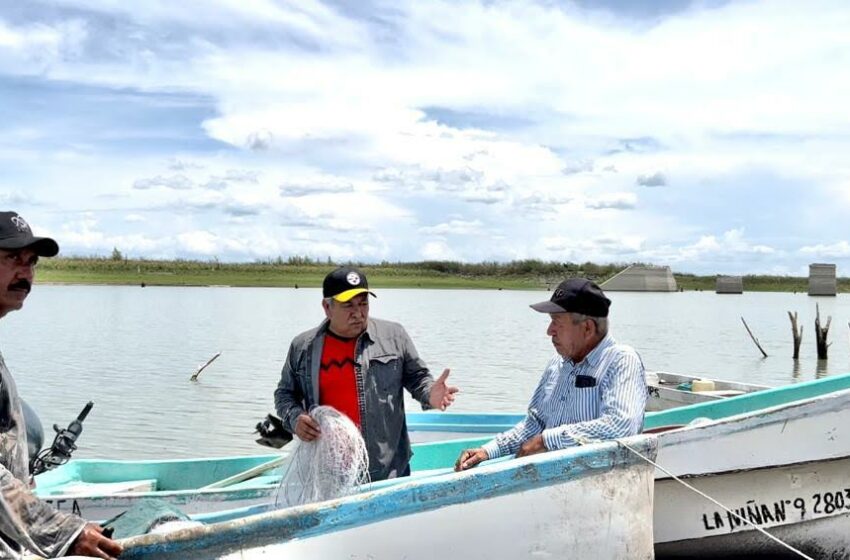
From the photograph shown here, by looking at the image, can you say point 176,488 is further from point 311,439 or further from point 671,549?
point 671,549

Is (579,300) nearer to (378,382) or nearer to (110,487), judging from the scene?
(378,382)

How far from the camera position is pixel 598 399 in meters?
4.66

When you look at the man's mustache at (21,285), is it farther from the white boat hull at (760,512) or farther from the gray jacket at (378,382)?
the white boat hull at (760,512)

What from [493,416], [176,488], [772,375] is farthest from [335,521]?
[772,375]

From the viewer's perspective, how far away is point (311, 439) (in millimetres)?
5012

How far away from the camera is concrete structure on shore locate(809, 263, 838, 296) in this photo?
327ft

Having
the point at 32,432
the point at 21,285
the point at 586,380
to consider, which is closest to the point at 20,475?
the point at 21,285

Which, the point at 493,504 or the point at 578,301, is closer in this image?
the point at 493,504

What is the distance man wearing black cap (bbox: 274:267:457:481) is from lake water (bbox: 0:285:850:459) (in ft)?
31.8

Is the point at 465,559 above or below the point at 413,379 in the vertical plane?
below

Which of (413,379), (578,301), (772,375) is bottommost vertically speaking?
(772,375)

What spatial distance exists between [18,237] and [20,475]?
0.89 metres

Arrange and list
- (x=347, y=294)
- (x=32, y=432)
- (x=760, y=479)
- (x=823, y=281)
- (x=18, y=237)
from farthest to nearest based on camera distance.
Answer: (x=823, y=281), (x=32, y=432), (x=760, y=479), (x=347, y=294), (x=18, y=237)

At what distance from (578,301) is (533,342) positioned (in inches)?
1239
